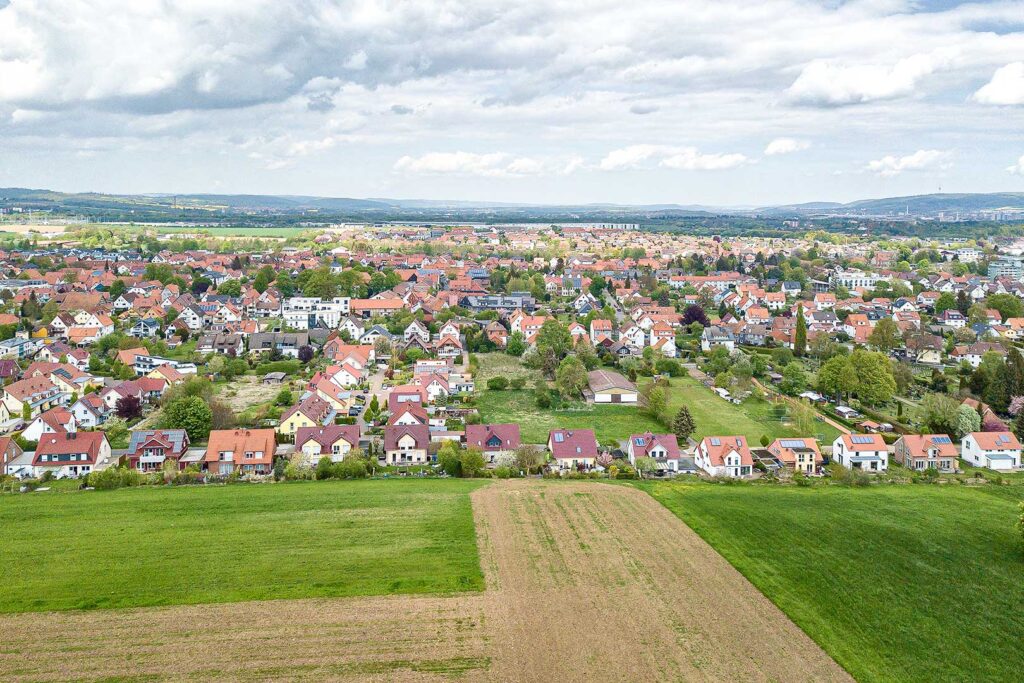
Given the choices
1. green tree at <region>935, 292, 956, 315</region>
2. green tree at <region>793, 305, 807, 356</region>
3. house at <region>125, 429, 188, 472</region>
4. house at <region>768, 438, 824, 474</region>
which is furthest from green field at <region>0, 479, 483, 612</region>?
green tree at <region>935, 292, 956, 315</region>

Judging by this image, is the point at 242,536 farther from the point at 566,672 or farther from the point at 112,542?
the point at 566,672

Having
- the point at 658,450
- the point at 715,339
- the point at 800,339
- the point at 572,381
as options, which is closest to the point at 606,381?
the point at 572,381

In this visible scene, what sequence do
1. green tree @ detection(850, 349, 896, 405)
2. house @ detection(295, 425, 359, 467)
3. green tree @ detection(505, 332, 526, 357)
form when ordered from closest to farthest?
house @ detection(295, 425, 359, 467) → green tree @ detection(850, 349, 896, 405) → green tree @ detection(505, 332, 526, 357)

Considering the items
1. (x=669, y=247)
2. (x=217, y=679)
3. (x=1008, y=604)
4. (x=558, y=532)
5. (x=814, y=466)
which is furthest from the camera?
(x=669, y=247)

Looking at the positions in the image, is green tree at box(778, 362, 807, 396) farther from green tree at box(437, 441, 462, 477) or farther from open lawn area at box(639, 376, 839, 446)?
green tree at box(437, 441, 462, 477)

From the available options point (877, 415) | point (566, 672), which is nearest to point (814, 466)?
point (877, 415)

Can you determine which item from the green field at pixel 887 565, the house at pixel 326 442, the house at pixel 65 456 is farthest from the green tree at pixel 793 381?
the house at pixel 65 456

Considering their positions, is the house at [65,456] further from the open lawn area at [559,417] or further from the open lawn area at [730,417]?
the open lawn area at [730,417]
